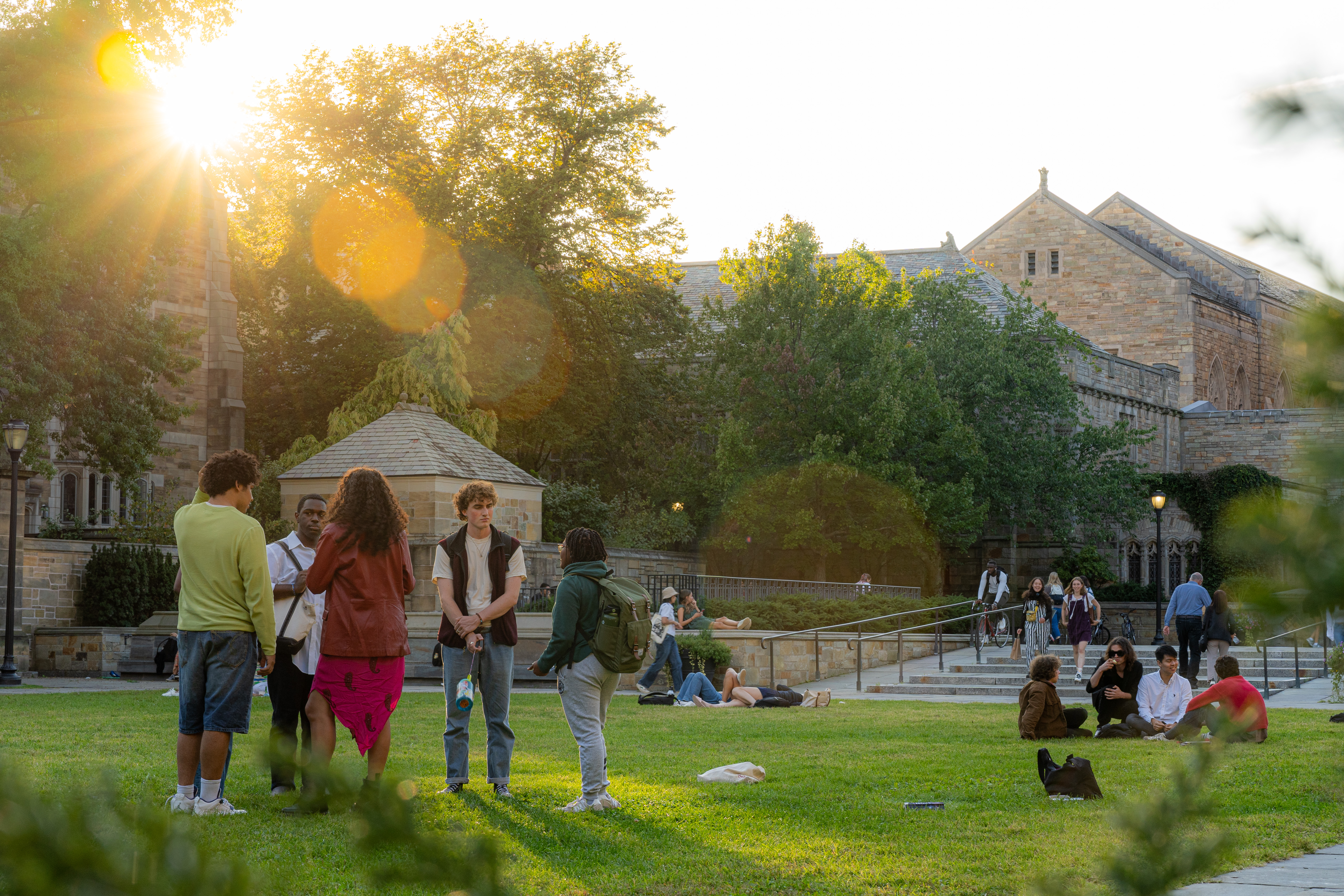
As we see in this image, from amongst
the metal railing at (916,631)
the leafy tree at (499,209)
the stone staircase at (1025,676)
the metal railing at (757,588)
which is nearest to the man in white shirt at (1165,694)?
the stone staircase at (1025,676)

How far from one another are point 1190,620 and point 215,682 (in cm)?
1747

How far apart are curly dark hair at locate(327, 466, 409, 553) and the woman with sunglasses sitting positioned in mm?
8551

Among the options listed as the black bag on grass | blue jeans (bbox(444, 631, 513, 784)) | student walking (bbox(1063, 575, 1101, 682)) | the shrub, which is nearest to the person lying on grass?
student walking (bbox(1063, 575, 1101, 682))

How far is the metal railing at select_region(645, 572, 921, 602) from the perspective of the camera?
96.1 ft

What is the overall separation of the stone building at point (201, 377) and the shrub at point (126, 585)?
25.2ft

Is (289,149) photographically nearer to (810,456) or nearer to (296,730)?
(810,456)

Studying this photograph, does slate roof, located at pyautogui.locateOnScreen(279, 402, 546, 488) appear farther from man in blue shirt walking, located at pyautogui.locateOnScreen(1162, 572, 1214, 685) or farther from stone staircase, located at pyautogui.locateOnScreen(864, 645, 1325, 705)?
man in blue shirt walking, located at pyautogui.locateOnScreen(1162, 572, 1214, 685)

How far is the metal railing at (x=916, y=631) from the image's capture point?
23453mm

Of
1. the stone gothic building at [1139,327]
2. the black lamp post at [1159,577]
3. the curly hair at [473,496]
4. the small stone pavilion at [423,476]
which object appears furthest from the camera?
the stone gothic building at [1139,327]

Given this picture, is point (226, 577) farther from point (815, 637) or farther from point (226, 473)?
point (815, 637)

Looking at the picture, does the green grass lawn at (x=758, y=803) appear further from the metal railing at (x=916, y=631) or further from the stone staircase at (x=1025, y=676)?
the metal railing at (x=916, y=631)

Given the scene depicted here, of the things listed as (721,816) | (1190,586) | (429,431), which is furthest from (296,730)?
(429,431)

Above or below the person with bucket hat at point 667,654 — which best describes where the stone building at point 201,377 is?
above

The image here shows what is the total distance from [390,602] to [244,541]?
0.86m
